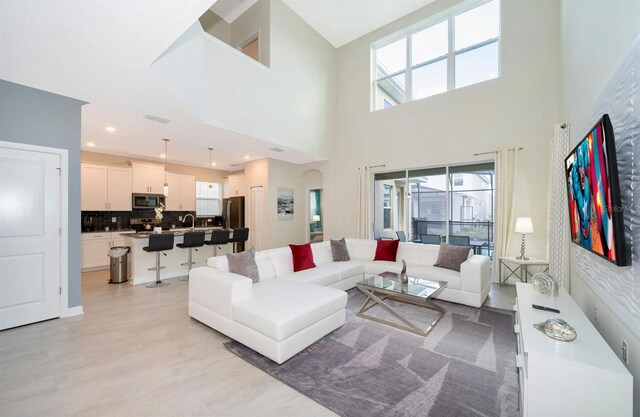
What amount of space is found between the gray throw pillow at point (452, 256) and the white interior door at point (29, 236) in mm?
5397

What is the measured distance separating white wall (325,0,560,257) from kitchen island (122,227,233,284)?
3540mm

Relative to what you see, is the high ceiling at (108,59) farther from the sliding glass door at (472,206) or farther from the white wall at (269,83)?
the sliding glass door at (472,206)

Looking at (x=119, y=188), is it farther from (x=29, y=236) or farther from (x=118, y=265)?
(x=29, y=236)

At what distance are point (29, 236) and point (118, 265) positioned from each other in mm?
1901

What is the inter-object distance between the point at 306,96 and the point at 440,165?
3548 mm

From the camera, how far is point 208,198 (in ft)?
28.9

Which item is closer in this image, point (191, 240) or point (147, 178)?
point (191, 240)

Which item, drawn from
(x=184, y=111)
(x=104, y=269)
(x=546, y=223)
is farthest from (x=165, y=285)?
(x=546, y=223)

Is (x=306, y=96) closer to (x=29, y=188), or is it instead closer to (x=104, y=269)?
(x=29, y=188)

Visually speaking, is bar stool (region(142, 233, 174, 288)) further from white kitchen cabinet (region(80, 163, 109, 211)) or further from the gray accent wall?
white kitchen cabinet (region(80, 163, 109, 211))

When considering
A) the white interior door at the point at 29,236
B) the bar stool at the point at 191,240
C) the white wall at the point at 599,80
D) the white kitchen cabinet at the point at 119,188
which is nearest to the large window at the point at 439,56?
the white wall at the point at 599,80

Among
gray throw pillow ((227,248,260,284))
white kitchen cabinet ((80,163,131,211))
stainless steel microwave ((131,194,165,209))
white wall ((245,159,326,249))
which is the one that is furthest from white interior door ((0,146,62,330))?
white wall ((245,159,326,249))

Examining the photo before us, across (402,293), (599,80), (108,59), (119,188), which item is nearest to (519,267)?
(402,293)

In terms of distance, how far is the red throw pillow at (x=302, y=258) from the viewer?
416 centimetres
